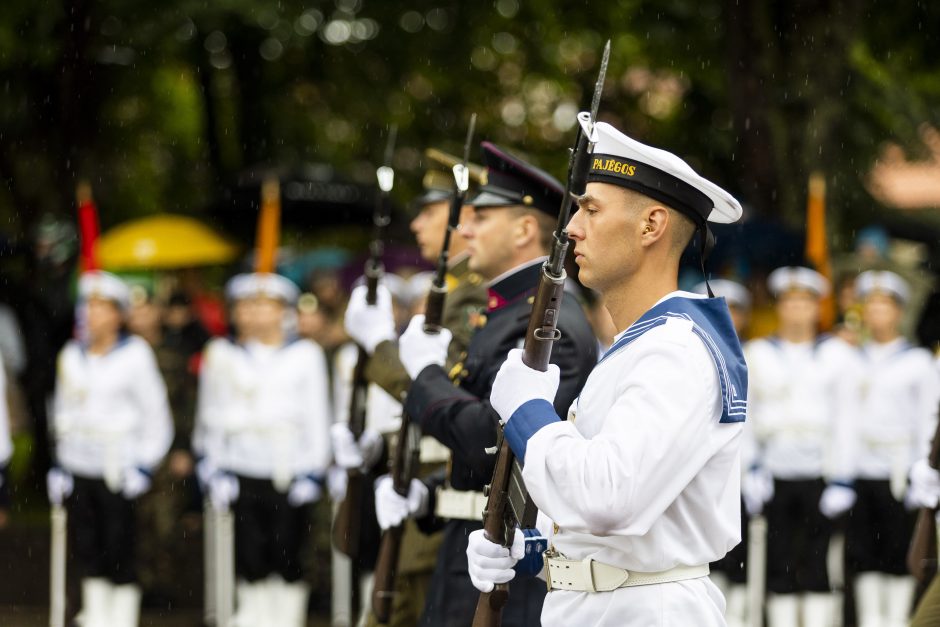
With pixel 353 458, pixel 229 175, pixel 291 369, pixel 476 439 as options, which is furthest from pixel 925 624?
pixel 229 175

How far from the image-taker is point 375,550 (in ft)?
30.0

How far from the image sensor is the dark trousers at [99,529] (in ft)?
29.8

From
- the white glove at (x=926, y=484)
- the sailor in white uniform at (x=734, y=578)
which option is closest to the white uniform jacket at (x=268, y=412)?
the sailor in white uniform at (x=734, y=578)

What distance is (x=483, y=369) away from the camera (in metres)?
5.04

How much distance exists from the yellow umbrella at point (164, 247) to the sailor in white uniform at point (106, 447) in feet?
12.6

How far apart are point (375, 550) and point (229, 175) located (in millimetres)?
8270

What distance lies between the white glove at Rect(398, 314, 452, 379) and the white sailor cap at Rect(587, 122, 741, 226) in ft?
4.96

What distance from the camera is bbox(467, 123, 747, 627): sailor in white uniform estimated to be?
10.6 ft

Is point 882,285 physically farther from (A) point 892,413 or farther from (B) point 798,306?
(A) point 892,413

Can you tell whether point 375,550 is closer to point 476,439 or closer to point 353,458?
point 353,458

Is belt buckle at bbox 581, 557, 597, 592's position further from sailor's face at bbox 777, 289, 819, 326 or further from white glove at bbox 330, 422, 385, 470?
sailor's face at bbox 777, 289, 819, 326

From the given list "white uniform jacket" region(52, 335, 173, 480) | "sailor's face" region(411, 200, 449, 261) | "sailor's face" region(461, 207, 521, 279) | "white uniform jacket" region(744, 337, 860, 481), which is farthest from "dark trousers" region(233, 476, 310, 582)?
"sailor's face" region(461, 207, 521, 279)

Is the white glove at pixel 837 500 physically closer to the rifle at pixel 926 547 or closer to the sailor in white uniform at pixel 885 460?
the sailor in white uniform at pixel 885 460

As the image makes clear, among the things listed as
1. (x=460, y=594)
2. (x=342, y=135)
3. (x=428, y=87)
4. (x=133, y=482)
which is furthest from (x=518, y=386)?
(x=342, y=135)
